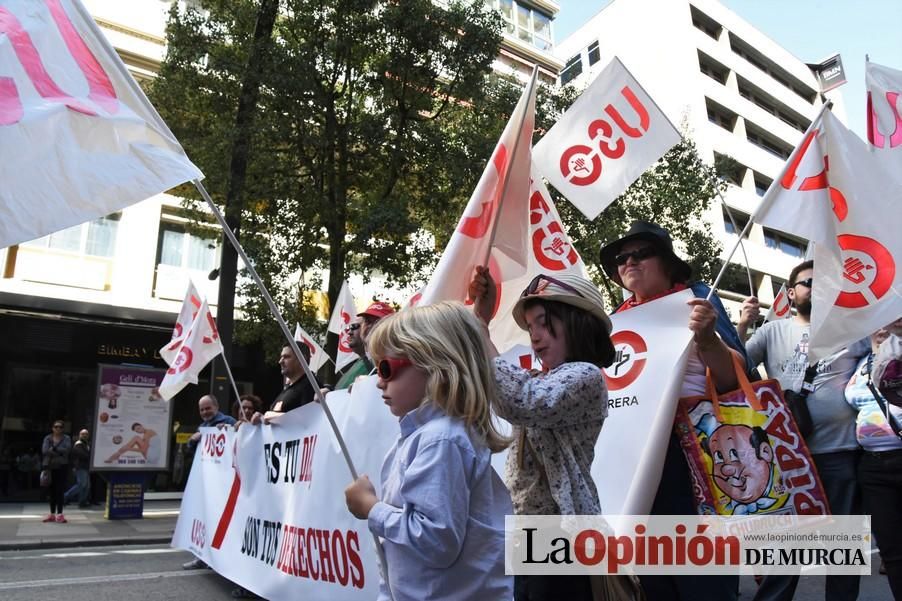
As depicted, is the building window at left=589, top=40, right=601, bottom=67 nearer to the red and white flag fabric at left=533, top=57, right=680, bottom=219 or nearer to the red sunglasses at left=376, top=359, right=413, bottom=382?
the red and white flag fabric at left=533, top=57, right=680, bottom=219

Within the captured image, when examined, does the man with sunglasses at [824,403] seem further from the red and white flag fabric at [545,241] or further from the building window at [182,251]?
the building window at [182,251]

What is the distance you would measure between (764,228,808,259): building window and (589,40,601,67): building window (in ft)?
43.2

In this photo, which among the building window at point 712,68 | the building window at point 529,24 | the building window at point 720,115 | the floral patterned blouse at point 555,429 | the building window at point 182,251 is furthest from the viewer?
the building window at point 712,68

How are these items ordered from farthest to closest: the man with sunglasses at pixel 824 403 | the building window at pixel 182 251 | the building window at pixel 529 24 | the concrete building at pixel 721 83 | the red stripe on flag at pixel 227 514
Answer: the concrete building at pixel 721 83 → the building window at pixel 529 24 → the building window at pixel 182 251 → the red stripe on flag at pixel 227 514 → the man with sunglasses at pixel 824 403

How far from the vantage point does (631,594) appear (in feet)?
6.43

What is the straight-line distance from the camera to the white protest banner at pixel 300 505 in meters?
3.79

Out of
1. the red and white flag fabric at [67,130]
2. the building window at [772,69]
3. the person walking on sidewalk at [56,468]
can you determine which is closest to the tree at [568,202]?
the person walking on sidewalk at [56,468]

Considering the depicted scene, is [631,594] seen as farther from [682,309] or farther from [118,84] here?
[118,84]

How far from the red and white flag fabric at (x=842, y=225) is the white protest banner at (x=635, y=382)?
1.95 feet

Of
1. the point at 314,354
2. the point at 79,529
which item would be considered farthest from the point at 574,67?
the point at 79,529

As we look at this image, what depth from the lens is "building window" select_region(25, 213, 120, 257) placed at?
1599cm

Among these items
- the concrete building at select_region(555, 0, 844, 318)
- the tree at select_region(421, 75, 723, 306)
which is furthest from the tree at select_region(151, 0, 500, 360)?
the concrete building at select_region(555, 0, 844, 318)

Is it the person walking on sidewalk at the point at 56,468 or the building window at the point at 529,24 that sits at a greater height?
A: the building window at the point at 529,24

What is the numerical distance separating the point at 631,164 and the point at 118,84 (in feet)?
8.28
